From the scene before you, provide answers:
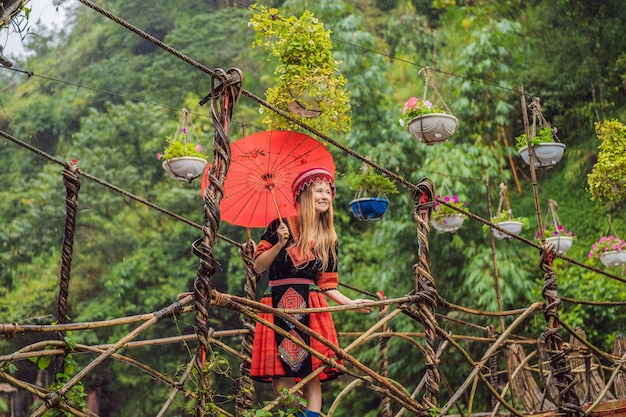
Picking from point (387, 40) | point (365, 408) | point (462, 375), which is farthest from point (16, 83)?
point (462, 375)

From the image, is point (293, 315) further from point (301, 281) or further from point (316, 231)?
point (316, 231)

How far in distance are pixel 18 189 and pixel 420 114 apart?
11001 mm

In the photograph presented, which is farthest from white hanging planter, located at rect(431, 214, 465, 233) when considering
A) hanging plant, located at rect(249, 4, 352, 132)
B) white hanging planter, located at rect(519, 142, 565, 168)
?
hanging plant, located at rect(249, 4, 352, 132)

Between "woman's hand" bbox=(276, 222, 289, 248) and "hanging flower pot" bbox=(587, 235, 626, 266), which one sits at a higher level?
"hanging flower pot" bbox=(587, 235, 626, 266)

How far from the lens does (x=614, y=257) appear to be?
26.3 feet

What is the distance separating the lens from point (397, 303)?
10.7 ft

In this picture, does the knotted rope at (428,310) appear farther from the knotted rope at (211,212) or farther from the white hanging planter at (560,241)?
the white hanging planter at (560,241)

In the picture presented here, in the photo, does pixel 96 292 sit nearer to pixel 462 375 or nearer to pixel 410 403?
pixel 462 375

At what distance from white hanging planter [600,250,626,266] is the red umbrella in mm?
5307

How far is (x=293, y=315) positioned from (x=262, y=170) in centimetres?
76

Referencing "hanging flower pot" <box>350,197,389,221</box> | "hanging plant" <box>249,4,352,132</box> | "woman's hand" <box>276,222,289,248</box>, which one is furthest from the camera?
"hanging flower pot" <box>350,197,389,221</box>

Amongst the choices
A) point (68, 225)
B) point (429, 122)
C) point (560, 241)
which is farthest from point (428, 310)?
point (560, 241)

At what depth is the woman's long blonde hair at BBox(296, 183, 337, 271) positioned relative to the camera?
3.30 meters

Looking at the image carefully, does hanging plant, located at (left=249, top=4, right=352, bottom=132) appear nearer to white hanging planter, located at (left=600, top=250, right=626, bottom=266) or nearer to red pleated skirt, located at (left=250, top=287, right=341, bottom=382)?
red pleated skirt, located at (left=250, top=287, right=341, bottom=382)
